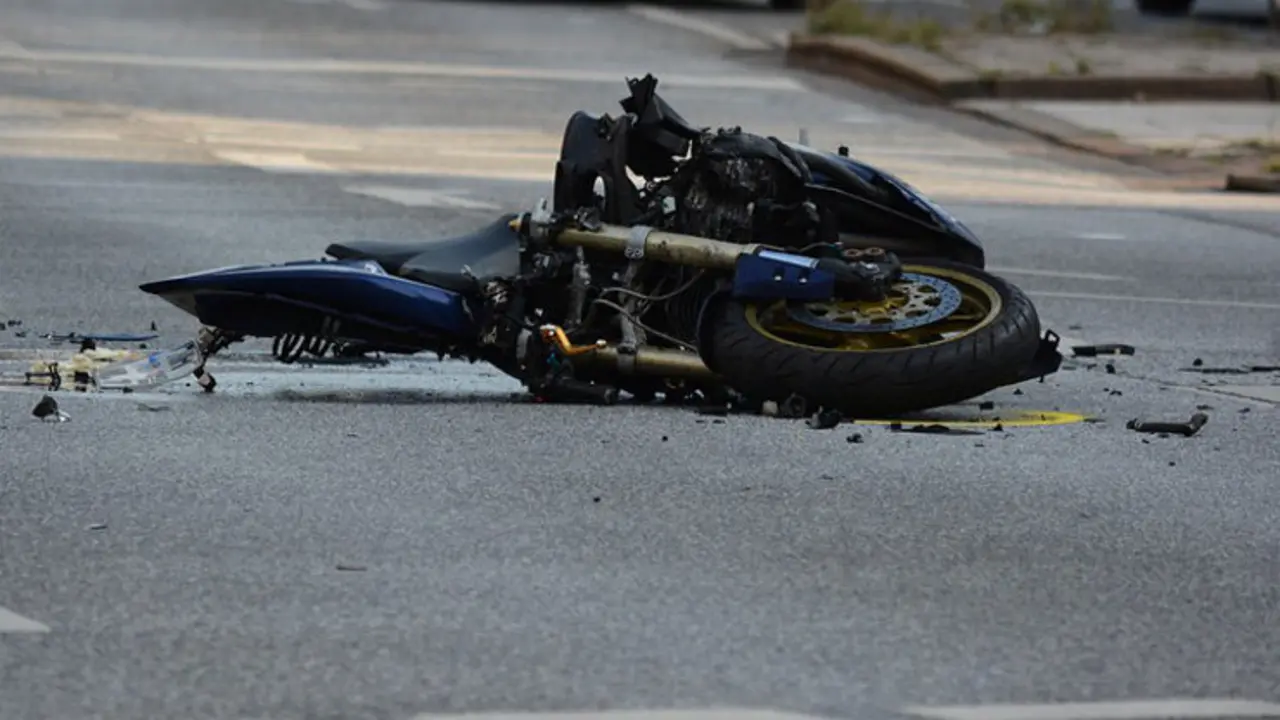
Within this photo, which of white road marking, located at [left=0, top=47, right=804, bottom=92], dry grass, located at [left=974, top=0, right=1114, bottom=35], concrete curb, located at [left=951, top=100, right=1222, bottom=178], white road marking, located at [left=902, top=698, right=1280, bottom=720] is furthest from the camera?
dry grass, located at [left=974, top=0, right=1114, bottom=35]

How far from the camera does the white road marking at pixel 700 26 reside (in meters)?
31.6

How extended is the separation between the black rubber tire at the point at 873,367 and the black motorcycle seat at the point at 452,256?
29.5 inches

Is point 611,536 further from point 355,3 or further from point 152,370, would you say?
point 355,3

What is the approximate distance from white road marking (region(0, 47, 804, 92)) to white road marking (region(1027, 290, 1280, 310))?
39.5ft

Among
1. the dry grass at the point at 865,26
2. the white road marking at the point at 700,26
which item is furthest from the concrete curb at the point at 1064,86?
the white road marking at the point at 700,26

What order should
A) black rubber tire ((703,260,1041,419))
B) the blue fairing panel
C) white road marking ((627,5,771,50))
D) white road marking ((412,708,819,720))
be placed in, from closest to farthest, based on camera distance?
white road marking ((412,708,819,720)) → black rubber tire ((703,260,1041,419)) → the blue fairing panel → white road marking ((627,5,771,50))

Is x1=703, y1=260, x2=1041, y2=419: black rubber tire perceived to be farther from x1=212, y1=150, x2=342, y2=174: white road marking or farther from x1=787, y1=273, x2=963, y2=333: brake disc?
x1=212, y1=150, x2=342, y2=174: white road marking

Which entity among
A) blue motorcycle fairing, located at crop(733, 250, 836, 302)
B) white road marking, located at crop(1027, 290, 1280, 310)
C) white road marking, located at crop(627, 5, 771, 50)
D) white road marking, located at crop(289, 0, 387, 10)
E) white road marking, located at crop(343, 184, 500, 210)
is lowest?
white road marking, located at crop(289, 0, 387, 10)

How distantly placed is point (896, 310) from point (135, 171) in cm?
987

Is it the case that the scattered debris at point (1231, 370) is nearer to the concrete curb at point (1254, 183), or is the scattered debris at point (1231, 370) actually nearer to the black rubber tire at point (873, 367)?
the black rubber tire at point (873, 367)

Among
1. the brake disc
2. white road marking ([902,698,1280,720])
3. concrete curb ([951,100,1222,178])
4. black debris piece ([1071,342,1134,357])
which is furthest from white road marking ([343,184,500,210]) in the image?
white road marking ([902,698,1280,720])

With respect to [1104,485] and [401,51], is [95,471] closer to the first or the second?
[1104,485]

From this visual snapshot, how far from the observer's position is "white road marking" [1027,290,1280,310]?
1422 cm

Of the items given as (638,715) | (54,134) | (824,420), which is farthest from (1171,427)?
(54,134)
